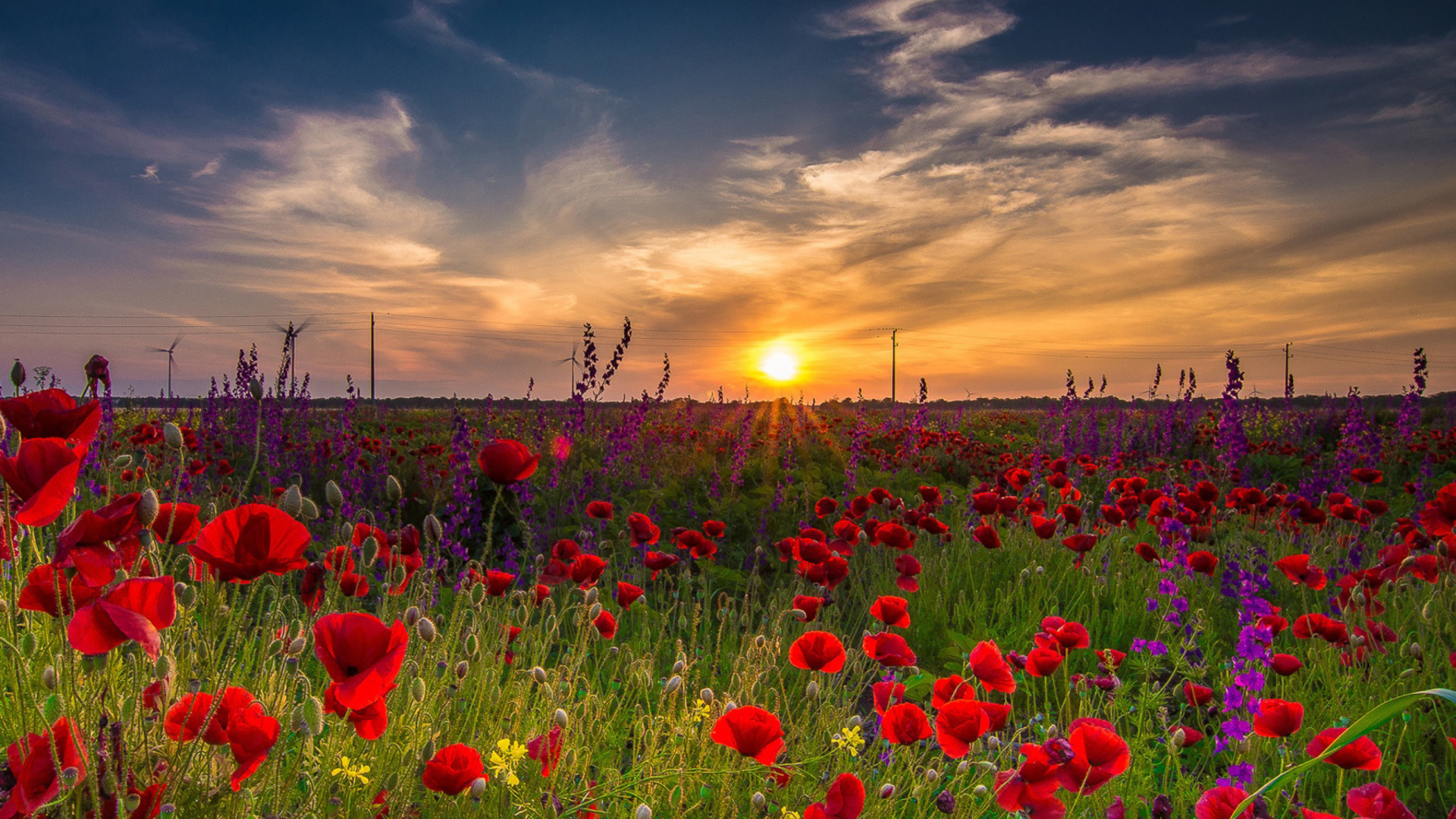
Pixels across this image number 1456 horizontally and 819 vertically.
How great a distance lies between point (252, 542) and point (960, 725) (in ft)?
4.25

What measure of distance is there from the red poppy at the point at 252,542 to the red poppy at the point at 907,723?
1.19 meters

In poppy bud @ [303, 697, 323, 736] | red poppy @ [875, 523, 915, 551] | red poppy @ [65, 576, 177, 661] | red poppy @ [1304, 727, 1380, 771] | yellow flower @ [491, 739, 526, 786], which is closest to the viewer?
red poppy @ [65, 576, 177, 661]

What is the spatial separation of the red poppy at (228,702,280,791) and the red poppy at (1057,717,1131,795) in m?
1.34

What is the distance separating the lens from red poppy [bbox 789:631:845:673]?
73.2 inches

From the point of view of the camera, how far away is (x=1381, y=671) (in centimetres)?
307

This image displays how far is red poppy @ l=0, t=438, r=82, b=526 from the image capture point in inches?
39.0

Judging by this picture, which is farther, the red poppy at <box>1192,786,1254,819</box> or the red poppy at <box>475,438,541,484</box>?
the red poppy at <box>475,438,541,484</box>

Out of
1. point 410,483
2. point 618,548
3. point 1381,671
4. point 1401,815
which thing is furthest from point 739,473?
point 1401,815

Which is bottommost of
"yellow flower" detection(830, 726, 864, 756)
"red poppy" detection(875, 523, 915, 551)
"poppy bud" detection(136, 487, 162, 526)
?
"yellow flower" detection(830, 726, 864, 756)

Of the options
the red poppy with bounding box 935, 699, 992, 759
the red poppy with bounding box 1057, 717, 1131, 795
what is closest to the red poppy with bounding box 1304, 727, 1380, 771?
the red poppy with bounding box 1057, 717, 1131, 795

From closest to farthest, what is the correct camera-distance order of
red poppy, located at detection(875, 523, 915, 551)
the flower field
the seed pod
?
the flower field < the seed pod < red poppy, located at detection(875, 523, 915, 551)

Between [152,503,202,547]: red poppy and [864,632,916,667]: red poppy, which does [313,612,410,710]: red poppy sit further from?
[864,632,916,667]: red poppy

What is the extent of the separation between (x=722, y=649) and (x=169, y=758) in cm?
256

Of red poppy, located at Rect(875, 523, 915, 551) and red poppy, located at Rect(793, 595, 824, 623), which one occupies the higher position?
red poppy, located at Rect(875, 523, 915, 551)
